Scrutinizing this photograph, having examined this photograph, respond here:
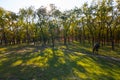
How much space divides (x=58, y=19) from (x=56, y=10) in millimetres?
6468

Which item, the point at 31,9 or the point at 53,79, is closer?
the point at 53,79

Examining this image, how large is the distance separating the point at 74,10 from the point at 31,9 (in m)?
18.9

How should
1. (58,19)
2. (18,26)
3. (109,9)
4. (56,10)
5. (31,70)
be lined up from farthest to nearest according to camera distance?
(18,26) < (58,19) < (56,10) < (109,9) < (31,70)

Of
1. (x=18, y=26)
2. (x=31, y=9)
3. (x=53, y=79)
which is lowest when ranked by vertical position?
(x=53, y=79)

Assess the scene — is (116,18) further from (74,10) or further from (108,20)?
(74,10)

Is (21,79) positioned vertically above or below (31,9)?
below

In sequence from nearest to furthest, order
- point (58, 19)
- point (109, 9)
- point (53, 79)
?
point (53, 79), point (109, 9), point (58, 19)

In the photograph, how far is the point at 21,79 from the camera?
22.2 m

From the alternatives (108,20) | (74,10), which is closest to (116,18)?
(108,20)

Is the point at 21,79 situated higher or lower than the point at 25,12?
lower

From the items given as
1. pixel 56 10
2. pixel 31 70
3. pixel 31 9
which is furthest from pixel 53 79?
pixel 31 9

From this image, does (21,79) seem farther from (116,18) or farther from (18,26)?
(18,26)

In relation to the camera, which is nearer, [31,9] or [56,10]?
[56,10]

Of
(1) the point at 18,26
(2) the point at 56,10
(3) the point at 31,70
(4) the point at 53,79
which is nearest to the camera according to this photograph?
(4) the point at 53,79
